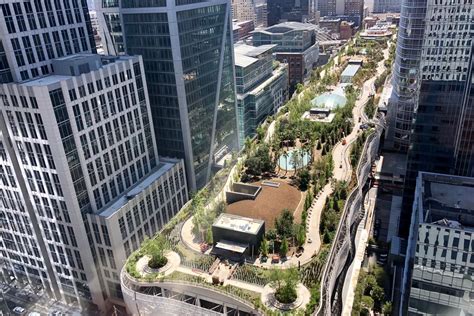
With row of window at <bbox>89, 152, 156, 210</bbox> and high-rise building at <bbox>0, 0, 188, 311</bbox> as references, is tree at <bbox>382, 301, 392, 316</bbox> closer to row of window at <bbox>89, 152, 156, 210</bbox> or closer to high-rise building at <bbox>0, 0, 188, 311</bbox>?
high-rise building at <bbox>0, 0, 188, 311</bbox>

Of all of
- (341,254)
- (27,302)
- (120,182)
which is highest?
(120,182)

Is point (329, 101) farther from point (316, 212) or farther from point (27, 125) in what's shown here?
point (27, 125)

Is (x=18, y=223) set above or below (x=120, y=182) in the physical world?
below

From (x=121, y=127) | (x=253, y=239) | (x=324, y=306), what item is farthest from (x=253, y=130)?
(x=324, y=306)

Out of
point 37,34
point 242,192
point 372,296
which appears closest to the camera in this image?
point 372,296

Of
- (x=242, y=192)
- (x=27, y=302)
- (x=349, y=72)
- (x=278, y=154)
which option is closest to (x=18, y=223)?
(x=27, y=302)
